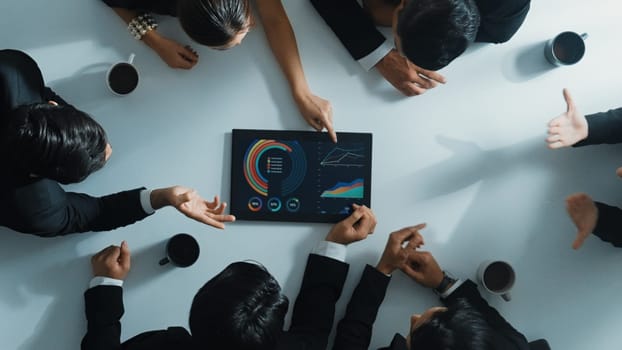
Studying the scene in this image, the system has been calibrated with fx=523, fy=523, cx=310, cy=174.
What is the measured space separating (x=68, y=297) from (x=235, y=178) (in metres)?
0.55

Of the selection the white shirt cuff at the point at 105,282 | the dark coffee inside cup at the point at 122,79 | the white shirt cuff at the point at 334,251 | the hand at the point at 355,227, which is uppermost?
the dark coffee inside cup at the point at 122,79

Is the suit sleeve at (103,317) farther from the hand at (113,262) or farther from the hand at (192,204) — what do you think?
the hand at (192,204)

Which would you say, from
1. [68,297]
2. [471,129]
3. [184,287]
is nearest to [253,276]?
[184,287]

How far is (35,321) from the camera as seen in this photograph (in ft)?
4.62

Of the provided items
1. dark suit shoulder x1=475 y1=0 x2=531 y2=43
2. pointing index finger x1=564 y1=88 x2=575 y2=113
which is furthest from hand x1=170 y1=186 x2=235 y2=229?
pointing index finger x1=564 y1=88 x2=575 y2=113

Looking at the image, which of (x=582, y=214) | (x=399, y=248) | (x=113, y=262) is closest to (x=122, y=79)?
(x=113, y=262)

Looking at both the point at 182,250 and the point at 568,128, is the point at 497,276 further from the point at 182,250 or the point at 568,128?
the point at 182,250

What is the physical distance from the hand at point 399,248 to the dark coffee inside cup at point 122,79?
2.66 ft

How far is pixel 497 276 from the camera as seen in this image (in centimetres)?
138

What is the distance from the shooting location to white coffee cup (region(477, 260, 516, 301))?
1366 millimetres

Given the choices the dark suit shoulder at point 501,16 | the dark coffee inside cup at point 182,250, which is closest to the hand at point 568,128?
the dark suit shoulder at point 501,16

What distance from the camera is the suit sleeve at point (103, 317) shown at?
1.32 meters

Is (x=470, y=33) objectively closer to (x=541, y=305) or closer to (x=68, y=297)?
(x=541, y=305)

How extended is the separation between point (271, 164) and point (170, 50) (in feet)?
1.34
